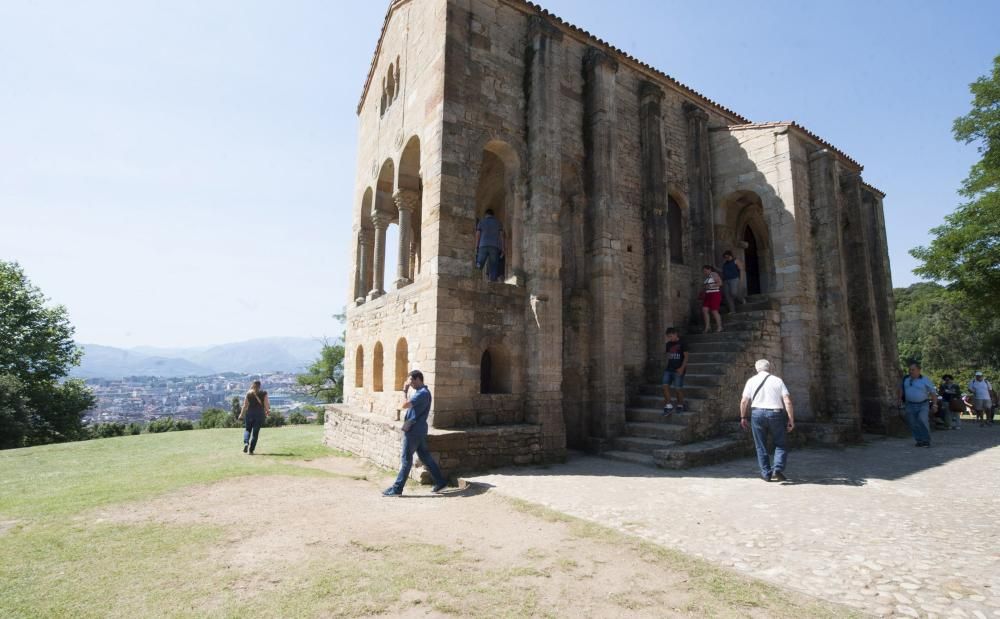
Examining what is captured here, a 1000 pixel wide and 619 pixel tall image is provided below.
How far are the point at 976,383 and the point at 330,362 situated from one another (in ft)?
106

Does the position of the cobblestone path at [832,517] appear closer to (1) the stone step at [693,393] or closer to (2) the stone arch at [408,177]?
(1) the stone step at [693,393]

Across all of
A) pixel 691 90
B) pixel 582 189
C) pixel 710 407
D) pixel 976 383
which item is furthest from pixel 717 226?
pixel 976 383

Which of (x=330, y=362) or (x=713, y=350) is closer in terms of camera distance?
(x=713, y=350)

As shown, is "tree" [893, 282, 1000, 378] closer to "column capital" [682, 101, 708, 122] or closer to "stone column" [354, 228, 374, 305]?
"column capital" [682, 101, 708, 122]

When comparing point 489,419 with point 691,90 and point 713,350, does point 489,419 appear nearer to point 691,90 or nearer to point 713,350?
point 713,350

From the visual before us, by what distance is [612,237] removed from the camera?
10945 millimetres

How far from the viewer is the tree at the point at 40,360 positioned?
24.1 m

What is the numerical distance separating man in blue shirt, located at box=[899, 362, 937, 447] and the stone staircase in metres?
2.70

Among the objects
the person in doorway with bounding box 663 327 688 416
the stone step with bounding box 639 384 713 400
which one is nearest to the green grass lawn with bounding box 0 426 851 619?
the person in doorway with bounding box 663 327 688 416

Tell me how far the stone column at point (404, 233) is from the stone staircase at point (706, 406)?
5840mm

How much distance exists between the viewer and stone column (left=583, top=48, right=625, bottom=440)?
10258 millimetres

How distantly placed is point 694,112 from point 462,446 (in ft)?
38.9

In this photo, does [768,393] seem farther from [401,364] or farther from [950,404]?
[950,404]

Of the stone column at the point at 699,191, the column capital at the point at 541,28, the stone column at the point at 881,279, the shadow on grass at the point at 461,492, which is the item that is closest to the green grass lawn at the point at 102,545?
the shadow on grass at the point at 461,492
